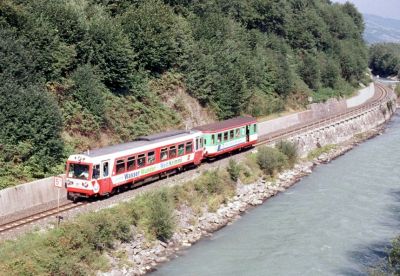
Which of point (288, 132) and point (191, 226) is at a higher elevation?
point (288, 132)

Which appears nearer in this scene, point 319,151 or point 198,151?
point 198,151

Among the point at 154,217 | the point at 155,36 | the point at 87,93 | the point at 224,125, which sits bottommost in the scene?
the point at 154,217

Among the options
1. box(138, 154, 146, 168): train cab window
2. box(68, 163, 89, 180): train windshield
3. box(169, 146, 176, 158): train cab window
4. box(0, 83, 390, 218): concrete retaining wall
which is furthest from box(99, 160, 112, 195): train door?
box(169, 146, 176, 158): train cab window

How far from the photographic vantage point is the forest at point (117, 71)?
30.5 m

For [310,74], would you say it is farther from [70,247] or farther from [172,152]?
[70,247]

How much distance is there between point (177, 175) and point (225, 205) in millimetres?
3953

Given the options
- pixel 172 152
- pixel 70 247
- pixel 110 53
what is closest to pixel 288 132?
pixel 110 53

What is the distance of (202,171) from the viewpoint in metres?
36.1

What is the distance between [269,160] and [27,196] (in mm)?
20817

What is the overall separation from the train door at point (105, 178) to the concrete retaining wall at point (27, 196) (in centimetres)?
310

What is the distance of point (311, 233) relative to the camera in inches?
1234

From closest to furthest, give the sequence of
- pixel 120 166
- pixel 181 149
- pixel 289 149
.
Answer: pixel 120 166 < pixel 181 149 < pixel 289 149

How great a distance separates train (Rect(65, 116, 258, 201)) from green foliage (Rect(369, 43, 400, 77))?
13137 cm

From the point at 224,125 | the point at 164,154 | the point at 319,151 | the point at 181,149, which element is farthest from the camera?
the point at 319,151
